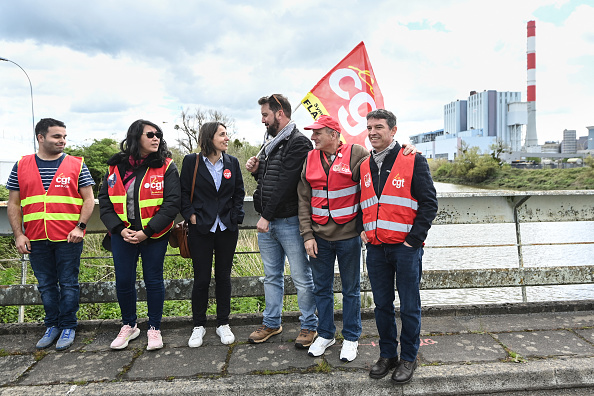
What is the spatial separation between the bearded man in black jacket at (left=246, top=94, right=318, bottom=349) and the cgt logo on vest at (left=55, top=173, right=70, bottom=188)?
1494 mm

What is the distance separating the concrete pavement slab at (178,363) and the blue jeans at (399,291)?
1.21m

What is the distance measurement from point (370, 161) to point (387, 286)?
89 centimetres

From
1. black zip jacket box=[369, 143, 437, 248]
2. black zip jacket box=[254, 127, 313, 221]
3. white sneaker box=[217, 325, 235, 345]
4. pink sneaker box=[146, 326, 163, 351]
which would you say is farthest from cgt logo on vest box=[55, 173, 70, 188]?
black zip jacket box=[369, 143, 437, 248]

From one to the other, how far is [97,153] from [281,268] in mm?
13475

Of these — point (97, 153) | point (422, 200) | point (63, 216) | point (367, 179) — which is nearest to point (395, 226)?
point (422, 200)

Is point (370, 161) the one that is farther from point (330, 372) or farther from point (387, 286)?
point (330, 372)

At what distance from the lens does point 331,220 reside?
3.30 meters

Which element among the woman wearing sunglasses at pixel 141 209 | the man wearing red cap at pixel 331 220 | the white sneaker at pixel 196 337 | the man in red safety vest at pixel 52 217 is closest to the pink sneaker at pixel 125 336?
the woman wearing sunglasses at pixel 141 209

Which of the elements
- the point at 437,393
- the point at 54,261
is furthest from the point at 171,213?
the point at 437,393

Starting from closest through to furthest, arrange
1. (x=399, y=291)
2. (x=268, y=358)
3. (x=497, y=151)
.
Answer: (x=399, y=291)
(x=268, y=358)
(x=497, y=151)

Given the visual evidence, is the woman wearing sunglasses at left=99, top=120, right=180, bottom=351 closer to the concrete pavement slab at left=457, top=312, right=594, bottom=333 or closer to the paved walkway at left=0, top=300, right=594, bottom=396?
the paved walkway at left=0, top=300, right=594, bottom=396

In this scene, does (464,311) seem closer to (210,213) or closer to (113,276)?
(210,213)

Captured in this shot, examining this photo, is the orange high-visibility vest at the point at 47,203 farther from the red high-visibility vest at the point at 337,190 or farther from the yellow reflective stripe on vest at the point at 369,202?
the yellow reflective stripe on vest at the point at 369,202

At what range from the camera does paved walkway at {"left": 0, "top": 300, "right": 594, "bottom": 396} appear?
296cm
